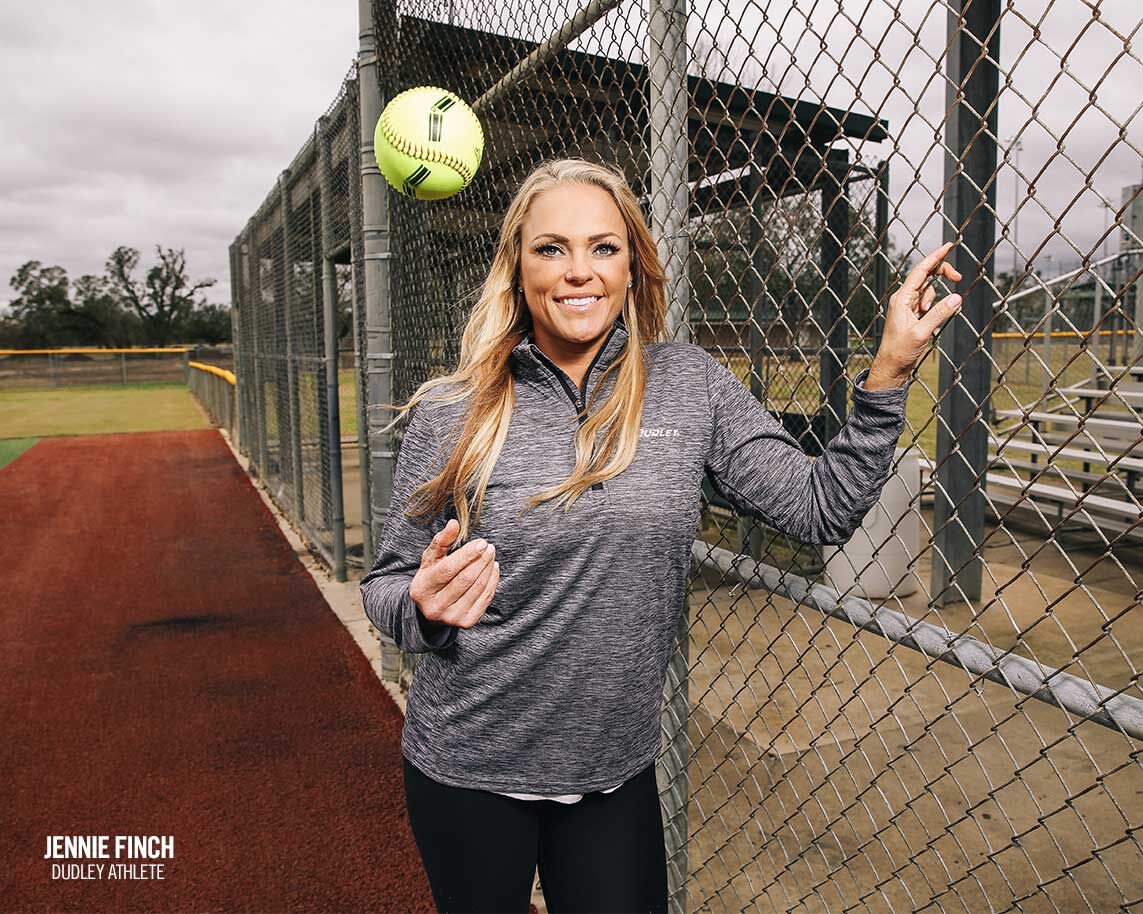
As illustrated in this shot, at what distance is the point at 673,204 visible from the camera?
7.25ft

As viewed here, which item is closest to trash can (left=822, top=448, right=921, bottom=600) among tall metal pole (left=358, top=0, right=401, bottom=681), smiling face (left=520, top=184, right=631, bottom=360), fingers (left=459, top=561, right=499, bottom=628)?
tall metal pole (left=358, top=0, right=401, bottom=681)

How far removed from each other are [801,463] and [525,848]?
0.99m

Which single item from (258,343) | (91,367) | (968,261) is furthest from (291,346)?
(91,367)

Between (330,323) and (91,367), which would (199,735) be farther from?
(91,367)

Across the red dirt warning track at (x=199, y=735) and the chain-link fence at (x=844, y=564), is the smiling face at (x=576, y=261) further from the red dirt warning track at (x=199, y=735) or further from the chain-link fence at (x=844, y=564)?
the red dirt warning track at (x=199, y=735)

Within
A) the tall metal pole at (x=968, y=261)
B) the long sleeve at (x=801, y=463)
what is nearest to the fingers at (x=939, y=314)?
the long sleeve at (x=801, y=463)

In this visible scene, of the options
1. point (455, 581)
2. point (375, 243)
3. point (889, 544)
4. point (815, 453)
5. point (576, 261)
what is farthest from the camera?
point (815, 453)

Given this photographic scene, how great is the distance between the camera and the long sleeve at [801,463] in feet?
5.23

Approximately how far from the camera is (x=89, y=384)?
125 feet

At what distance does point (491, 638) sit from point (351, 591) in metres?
5.38

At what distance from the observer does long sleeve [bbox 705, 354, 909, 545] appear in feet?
5.23

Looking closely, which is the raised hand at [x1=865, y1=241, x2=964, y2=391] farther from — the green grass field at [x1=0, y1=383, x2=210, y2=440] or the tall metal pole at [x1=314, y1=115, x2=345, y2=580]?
the green grass field at [x1=0, y1=383, x2=210, y2=440]

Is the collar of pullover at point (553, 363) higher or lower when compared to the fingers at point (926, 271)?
lower

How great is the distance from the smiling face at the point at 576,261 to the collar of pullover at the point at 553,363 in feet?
0.17
